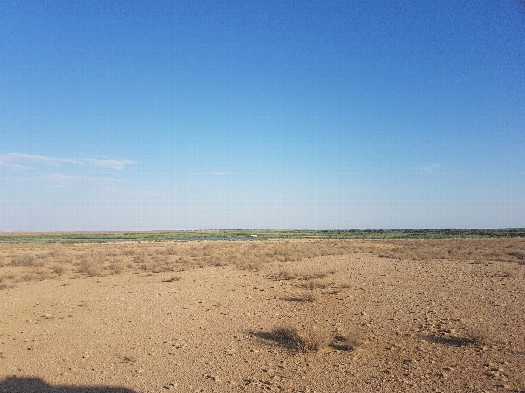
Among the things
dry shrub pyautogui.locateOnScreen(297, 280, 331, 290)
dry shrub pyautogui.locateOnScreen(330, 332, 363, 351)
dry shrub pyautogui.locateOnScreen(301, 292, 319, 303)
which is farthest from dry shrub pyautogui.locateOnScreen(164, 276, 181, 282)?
dry shrub pyautogui.locateOnScreen(330, 332, 363, 351)

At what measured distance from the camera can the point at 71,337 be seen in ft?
30.9

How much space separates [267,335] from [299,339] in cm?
134

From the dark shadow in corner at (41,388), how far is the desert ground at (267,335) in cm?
2

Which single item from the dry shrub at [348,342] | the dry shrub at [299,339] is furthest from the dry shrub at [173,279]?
the dry shrub at [348,342]

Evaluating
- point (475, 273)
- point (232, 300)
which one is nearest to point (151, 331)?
point (232, 300)

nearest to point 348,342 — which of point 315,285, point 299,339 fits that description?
point 299,339

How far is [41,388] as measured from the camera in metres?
6.44

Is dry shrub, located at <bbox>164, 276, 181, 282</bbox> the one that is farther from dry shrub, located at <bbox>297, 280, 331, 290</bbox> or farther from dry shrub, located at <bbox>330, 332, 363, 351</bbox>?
dry shrub, located at <bbox>330, 332, 363, 351</bbox>

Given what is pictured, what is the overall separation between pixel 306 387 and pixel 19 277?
814 inches

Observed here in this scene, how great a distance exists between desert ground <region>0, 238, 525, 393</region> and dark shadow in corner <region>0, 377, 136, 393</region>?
0.02 m

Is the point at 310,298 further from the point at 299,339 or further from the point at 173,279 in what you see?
the point at 173,279

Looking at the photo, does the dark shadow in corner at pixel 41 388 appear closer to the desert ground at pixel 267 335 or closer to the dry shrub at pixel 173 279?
the desert ground at pixel 267 335

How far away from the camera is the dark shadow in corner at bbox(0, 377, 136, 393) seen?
20.7ft

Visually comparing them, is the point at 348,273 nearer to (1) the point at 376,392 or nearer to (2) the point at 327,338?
(2) the point at 327,338
